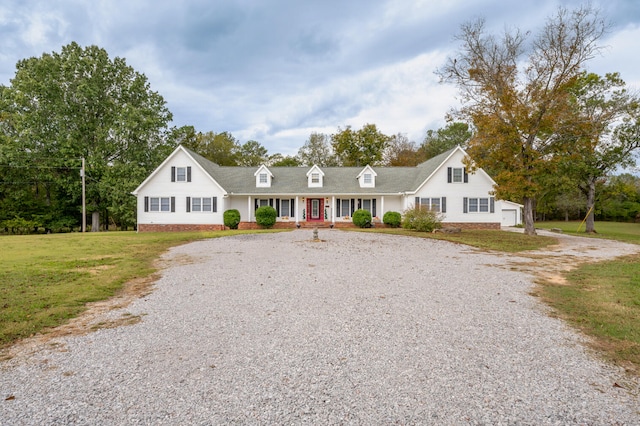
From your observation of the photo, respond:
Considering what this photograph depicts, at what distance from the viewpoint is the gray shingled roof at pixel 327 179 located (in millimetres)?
27141

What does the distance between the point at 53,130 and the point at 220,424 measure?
119ft

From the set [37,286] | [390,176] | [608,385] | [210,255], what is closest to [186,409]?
[608,385]

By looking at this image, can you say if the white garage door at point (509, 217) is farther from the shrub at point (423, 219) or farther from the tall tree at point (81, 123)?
the tall tree at point (81, 123)

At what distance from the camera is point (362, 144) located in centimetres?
4375

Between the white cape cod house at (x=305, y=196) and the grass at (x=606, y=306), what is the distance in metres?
16.3

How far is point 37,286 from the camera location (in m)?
7.52

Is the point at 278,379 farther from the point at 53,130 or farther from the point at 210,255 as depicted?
the point at 53,130

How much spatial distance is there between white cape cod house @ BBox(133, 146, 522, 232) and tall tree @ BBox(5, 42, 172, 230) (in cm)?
448

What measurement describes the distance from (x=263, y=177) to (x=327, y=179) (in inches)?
222

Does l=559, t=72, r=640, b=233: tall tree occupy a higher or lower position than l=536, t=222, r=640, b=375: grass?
higher

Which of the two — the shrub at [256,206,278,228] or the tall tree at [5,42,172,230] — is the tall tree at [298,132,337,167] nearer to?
the tall tree at [5,42,172,230]

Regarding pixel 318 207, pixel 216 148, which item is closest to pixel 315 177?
pixel 318 207

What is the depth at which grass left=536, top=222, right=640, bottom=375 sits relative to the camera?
172 inches

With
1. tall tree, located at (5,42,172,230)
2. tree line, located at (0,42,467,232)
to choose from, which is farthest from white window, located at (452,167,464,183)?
tree line, located at (0,42,467,232)
